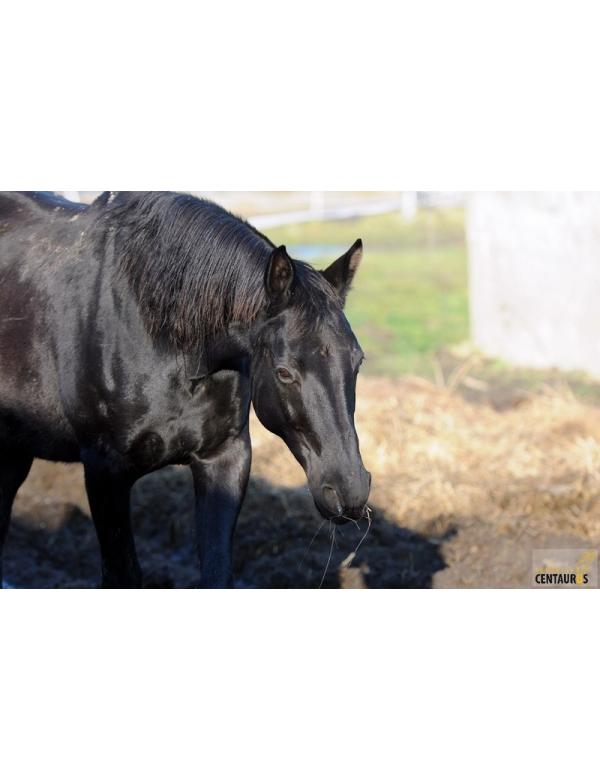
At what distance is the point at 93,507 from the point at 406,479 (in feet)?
11.9

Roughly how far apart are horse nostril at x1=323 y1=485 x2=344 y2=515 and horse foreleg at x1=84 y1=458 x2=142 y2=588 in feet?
4.04

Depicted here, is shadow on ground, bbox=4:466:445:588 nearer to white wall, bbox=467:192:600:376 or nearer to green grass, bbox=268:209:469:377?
green grass, bbox=268:209:469:377

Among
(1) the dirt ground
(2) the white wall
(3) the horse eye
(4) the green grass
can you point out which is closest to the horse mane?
(3) the horse eye

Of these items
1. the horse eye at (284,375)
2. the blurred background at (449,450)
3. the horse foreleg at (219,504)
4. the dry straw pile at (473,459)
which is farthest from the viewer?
the dry straw pile at (473,459)

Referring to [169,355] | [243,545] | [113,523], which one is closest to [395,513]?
[243,545]

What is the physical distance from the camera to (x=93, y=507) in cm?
488

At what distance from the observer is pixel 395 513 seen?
7.45 metres

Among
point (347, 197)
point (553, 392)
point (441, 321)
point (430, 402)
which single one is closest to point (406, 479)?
point (430, 402)

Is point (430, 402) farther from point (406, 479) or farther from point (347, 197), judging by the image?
point (347, 197)

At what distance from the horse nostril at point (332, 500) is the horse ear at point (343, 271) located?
2.69ft

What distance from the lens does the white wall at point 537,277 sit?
11195 mm

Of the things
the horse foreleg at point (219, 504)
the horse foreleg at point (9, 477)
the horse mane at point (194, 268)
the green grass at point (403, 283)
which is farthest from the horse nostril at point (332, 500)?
the green grass at point (403, 283)

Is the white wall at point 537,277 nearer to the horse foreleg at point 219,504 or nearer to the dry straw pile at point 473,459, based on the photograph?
the dry straw pile at point 473,459

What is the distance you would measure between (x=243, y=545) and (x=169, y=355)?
278 cm
